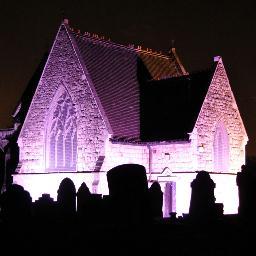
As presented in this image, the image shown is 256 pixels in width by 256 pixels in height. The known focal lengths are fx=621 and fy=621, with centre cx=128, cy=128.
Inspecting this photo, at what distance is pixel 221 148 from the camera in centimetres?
4125

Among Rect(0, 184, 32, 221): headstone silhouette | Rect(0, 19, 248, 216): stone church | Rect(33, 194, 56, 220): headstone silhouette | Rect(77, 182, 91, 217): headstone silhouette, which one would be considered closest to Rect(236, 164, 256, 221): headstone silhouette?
Rect(77, 182, 91, 217): headstone silhouette

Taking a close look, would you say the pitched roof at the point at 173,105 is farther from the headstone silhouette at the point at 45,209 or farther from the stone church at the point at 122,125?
the headstone silhouette at the point at 45,209

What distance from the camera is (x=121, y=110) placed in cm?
4094

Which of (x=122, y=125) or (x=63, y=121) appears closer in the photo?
(x=122, y=125)

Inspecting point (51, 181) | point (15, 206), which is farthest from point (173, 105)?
point (15, 206)

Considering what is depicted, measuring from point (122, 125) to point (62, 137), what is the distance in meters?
4.26

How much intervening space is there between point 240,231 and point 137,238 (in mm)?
3891

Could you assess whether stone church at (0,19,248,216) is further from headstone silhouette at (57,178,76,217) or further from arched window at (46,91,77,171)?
headstone silhouette at (57,178,76,217)

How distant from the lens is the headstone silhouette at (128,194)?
18422mm

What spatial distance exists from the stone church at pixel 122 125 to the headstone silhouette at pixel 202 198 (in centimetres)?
1450

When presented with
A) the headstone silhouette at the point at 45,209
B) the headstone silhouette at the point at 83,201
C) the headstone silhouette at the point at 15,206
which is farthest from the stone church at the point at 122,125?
the headstone silhouette at the point at 15,206

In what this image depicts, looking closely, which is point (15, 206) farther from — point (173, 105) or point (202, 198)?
point (173, 105)

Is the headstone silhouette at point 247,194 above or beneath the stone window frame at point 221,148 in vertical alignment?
beneath

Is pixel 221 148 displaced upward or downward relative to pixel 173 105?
downward
